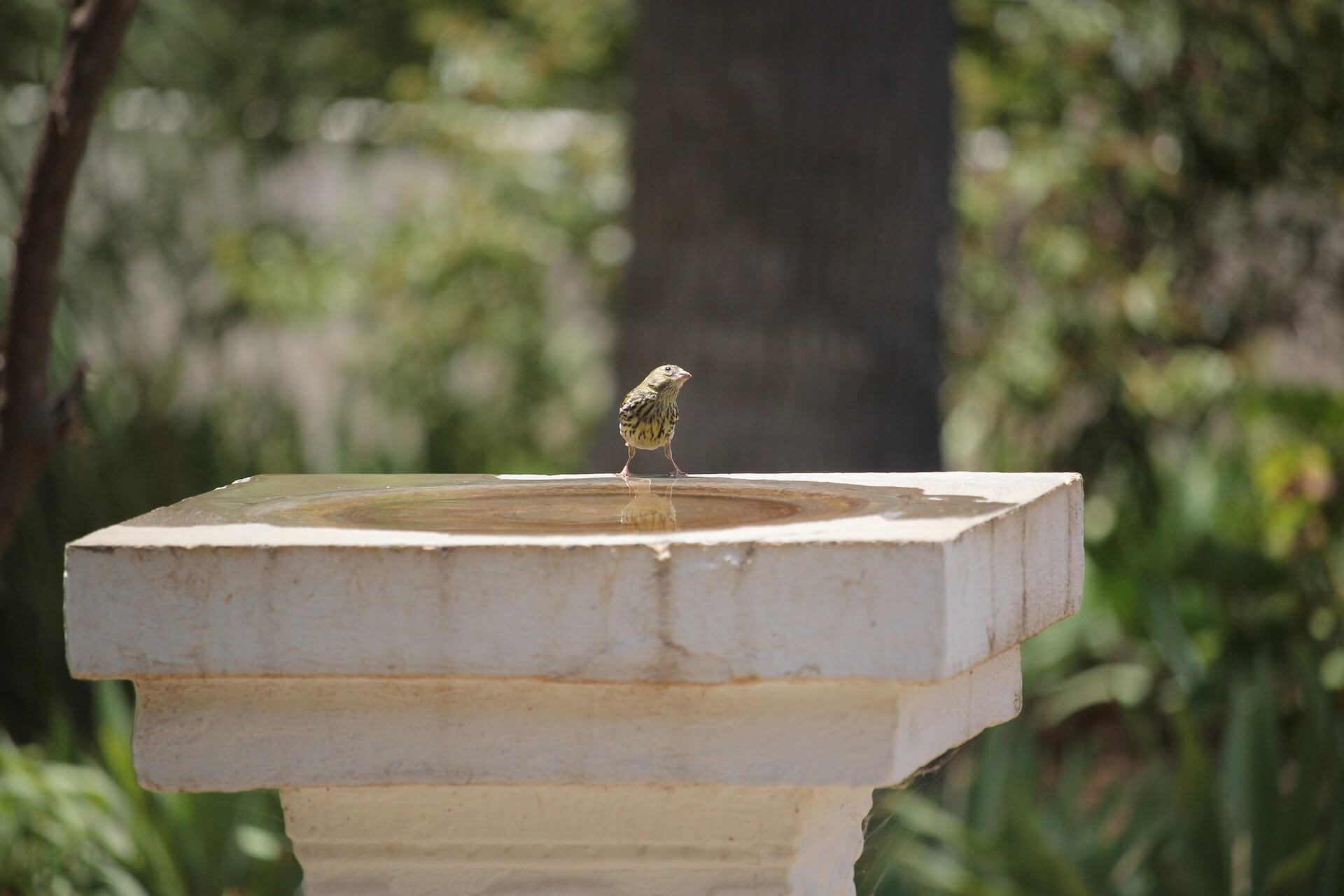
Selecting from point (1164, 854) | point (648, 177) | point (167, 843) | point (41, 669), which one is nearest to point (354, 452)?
point (41, 669)

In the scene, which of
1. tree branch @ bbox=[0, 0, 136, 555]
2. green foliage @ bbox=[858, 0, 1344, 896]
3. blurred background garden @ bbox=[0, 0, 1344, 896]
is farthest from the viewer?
green foliage @ bbox=[858, 0, 1344, 896]

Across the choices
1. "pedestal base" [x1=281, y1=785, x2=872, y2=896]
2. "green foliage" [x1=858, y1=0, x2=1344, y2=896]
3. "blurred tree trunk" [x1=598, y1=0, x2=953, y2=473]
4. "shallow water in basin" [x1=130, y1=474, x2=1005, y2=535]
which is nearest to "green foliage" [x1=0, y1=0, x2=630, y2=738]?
"blurred tree trunk" [x1=598, y1=0, x2=953, y2=473]

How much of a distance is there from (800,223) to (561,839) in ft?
8.99

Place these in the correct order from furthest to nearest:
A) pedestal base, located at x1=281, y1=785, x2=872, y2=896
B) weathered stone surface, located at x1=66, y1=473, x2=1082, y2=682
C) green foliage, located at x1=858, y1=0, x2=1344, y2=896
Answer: green foliage, located at x1=858, y1=0, x2=1344, y2=896 → pedestal base, located at x1=281, y1=785, x2=872, y2=896 → weathered stone surface, located at x1=66, y1=473, x2=1082, y2=682

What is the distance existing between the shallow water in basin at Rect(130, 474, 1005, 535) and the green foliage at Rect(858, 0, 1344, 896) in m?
2.28

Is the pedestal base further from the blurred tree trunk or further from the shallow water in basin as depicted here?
the blurred tree trunk

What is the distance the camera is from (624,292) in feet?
13.9

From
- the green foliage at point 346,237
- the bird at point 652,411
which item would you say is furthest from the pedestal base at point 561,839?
the green foliage at point 346,237

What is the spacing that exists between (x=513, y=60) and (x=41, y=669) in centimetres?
293

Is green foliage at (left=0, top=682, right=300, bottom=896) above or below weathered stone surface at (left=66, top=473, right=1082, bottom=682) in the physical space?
below

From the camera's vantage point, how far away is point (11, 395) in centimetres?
209

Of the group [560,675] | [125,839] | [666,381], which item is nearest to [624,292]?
[125,839]

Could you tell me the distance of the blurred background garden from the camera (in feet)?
14.8

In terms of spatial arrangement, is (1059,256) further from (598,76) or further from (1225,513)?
(598,76)
